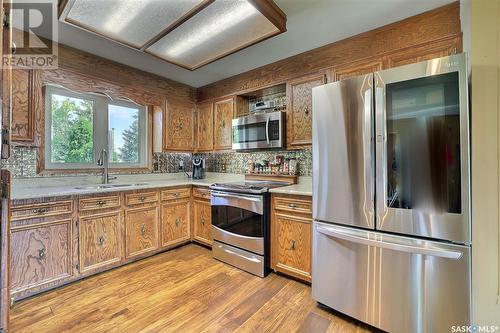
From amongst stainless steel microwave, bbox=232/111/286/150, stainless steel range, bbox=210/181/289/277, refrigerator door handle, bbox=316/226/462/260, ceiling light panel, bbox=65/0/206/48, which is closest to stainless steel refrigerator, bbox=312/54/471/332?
refrigerator door handle, bbox=316/226/462/260

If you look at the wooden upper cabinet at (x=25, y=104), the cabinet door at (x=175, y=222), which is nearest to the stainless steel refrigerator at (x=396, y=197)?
the cabinet door at (x=175, y=222)

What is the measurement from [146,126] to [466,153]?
349 cm

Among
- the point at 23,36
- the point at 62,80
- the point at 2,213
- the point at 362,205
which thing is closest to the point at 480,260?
the point at 362,205

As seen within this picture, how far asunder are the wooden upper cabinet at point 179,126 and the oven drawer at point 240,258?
159 centimetres

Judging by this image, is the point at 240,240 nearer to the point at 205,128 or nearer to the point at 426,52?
the point at 205,128

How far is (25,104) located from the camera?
2.09 metres

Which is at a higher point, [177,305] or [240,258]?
[240,258]

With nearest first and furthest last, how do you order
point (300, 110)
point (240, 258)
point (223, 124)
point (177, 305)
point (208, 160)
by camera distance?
point (177, 305)
point (240, 258)
point (300, 110)
point (223, 124)
point (208, 160)

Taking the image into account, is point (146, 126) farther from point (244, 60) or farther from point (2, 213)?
point (2, 213)

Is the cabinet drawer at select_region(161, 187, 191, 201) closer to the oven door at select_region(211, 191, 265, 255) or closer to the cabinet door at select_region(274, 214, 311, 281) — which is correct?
the oven door at select_region(211, 191, 265, 255)

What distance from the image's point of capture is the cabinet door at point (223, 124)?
3211 millimetres

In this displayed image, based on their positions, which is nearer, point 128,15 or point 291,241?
point 128,15

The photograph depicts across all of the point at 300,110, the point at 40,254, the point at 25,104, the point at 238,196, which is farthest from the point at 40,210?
the point at 300,110
